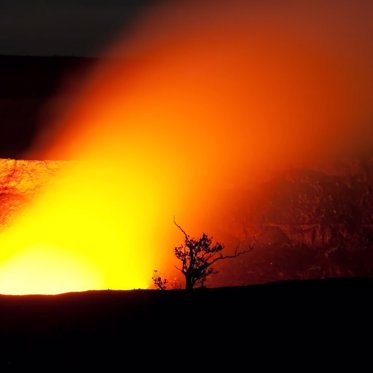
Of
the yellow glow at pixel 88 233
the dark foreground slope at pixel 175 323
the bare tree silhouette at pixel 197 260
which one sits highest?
the yellow glow at pixel 88 233

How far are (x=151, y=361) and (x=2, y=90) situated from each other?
14.5m

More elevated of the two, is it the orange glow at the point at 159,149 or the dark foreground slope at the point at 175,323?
the orange glow at the point at 159,149

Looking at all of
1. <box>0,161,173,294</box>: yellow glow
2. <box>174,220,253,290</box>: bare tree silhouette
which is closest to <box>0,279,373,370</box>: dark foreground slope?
<box>174,220,253,290</box>: bare tree silhouette

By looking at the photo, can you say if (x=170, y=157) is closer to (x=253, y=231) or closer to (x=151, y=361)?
Result: (x=253, y=231)

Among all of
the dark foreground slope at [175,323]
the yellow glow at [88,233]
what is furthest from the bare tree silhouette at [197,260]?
the dark foreground slope at [175,323]

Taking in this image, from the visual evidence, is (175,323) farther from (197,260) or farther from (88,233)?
(88,233)

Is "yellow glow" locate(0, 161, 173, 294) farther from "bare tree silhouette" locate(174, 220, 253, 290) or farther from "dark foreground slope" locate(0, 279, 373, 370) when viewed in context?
"dark foreground slope" locate(0, 279, 373, 370)

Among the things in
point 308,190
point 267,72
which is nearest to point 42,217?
point 308,190

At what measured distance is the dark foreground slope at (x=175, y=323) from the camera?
20.3 ft

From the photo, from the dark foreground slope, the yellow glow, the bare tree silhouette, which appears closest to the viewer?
the dark foreground slope

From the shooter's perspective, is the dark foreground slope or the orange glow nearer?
the dark foreground slope

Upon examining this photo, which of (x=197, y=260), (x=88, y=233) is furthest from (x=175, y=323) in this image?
(x=88, y=233)

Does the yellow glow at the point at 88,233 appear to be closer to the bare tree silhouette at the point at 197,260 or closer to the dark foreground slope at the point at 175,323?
the bare tree silhouette at the point at 197,260

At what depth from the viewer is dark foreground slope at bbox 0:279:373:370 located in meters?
6.20
